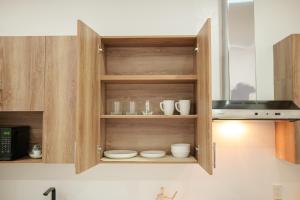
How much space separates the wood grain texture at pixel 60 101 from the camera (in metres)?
1.69

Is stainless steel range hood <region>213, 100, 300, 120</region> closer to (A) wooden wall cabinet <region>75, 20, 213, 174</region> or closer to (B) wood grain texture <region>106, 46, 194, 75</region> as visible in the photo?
(A) wooden wall cabinet <region>75, 20, 213, 174</region>

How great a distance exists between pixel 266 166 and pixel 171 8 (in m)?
1.40

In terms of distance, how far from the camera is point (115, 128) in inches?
77.4

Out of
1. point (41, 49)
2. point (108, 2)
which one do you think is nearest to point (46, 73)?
point (41, 49)

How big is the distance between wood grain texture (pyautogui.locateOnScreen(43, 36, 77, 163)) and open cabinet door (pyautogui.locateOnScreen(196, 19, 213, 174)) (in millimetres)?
806

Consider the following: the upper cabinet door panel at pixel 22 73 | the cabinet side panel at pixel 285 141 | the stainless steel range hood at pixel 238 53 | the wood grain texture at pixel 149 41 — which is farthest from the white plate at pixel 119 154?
the cabinet side panel at pixel 285 141

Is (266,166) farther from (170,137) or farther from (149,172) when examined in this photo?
(149,172)

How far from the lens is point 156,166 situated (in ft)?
6.45

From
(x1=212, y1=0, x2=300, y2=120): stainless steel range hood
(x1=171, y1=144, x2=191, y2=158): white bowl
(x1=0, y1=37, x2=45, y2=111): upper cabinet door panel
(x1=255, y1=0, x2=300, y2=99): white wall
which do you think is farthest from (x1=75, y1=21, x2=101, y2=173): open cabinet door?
(x1=255, y1=0, x2=300, y2=99): white wall

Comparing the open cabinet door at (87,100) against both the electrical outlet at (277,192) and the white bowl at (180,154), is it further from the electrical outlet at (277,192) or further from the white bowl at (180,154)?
the electrical outlet at (277,192)

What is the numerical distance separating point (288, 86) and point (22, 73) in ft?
5.80

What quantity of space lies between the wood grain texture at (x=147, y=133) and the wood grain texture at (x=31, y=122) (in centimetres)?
50

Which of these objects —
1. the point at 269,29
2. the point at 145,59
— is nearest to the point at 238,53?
the point at 269,29

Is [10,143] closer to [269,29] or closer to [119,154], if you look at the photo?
[119,154]
